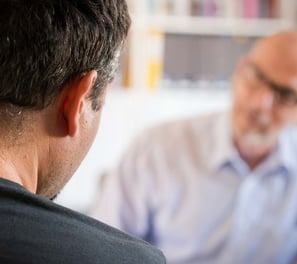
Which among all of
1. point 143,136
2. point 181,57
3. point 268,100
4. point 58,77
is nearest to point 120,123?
point 181,57

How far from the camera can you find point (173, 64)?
11.1 feet

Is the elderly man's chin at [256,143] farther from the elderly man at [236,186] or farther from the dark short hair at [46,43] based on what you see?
the dark short hair at [46,43]

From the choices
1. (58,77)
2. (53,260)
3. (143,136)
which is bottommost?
(143,136)

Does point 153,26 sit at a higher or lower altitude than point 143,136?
higher

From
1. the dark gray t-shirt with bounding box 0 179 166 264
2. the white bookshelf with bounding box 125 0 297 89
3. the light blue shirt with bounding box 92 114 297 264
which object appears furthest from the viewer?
the white bookshelf with bounding box 125 0 297 89

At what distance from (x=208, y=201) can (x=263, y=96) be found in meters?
0.37

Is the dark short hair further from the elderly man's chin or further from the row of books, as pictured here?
the row of books

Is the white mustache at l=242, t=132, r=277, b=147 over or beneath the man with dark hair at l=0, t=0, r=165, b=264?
beneath

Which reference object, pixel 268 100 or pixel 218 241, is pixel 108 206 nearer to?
pixel 218 241

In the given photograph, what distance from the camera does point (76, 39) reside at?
2.64 feet

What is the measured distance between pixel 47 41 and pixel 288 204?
1.40 meters

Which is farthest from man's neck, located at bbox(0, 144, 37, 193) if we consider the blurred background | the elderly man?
the blurred background

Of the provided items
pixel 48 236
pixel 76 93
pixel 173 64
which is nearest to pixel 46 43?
pixel 76 93

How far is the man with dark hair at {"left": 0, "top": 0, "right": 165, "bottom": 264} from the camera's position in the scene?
752 mm
